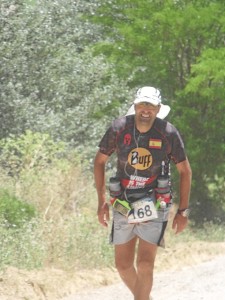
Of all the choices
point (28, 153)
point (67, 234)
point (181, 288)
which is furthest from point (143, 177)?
point (28, 153)

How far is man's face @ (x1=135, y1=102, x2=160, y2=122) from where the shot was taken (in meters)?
6.49

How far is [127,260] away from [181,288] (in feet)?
8.15

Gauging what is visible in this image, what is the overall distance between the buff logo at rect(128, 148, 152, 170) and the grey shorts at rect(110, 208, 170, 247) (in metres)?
0.39

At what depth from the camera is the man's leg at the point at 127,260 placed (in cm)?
690

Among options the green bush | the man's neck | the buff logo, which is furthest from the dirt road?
the man's neck

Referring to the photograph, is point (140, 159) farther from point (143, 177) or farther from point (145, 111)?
point (145, 111)

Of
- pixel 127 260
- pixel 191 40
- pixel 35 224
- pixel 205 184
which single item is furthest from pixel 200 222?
pixel 127 260

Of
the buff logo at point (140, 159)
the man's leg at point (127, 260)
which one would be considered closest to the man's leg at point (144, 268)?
the man's leg at point (127, 260)

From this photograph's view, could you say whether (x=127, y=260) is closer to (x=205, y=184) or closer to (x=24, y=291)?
(x=24, y=291)

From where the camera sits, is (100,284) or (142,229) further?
(100,284)

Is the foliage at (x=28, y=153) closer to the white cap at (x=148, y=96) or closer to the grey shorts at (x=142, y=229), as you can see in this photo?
the grey shorts at (x=142, y=229)

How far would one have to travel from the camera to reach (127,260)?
272 inches

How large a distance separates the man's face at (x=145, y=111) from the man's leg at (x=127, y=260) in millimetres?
1005

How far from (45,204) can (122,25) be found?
5766 millimetres
